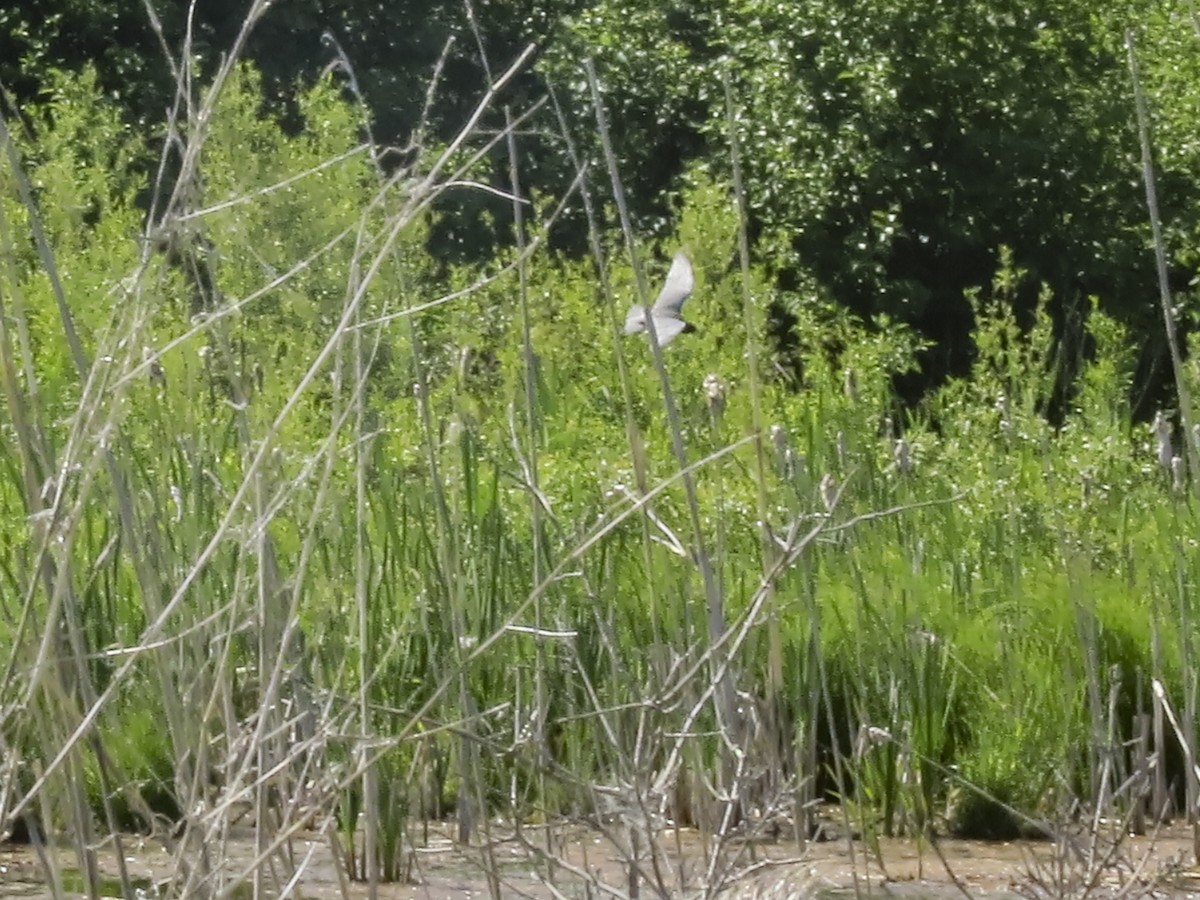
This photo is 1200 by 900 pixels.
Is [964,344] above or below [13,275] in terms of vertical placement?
below

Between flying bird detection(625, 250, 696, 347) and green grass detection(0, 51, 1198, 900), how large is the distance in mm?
84

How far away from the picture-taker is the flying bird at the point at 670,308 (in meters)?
2.45

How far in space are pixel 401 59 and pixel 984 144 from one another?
6.12 m

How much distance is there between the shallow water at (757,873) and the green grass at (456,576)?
73 millimetres

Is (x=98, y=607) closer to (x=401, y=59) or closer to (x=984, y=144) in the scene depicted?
(x=984, y=144)

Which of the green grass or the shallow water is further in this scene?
the shallow water

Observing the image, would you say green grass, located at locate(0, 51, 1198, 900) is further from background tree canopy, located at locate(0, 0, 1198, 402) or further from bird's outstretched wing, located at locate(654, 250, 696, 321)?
background tree canopy, located at locate(0, 0, 1198, 402)

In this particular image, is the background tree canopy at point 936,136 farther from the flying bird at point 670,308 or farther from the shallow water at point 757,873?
the flying bird at point 670,308

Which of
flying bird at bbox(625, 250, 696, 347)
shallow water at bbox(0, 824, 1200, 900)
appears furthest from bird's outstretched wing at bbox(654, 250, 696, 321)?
shallow water at bbox(0, 824, 1200, 900)

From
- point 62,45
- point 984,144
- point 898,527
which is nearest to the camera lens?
point 898,527

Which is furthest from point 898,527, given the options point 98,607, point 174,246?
point 174,246

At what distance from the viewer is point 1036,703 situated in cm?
359

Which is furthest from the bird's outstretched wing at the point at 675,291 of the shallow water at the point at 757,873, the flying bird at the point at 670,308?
the shallow water at the point at 757,873

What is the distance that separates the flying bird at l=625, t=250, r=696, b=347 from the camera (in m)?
2.45
